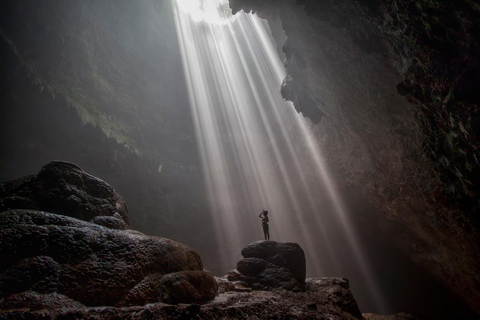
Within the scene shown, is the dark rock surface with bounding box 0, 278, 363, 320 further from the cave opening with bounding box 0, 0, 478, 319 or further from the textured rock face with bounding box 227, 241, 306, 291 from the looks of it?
the cave opening with bounding box 0, 0, 478, 319

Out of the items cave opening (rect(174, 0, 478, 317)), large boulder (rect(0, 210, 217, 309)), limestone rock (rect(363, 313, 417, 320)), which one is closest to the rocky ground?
large boulder (rect(0, 210, 217, 309))

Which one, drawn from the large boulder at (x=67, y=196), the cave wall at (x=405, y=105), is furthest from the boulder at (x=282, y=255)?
the cave wall at (x=405, y=105)

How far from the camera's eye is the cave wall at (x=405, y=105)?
6137 mm

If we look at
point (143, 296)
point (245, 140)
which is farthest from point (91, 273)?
point (245, 140)

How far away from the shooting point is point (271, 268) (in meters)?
8.35

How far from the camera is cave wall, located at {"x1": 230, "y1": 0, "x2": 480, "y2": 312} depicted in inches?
242

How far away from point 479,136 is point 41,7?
79.6 feet

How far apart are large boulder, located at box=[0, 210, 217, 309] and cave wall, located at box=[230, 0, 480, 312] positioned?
307 inches

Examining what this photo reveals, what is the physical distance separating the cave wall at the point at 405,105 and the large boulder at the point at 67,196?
9.47 meters

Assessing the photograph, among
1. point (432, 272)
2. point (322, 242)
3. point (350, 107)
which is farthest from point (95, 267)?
point (322, 242)

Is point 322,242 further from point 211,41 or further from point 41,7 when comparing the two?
point 211,41

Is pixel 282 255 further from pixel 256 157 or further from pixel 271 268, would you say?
pixel 256 157

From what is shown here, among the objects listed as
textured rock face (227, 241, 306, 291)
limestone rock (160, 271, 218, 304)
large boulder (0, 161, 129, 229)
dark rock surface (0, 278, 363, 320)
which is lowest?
dark rock surface (0, 278, 363, 320)

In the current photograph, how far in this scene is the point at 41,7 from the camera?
637 inches
